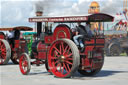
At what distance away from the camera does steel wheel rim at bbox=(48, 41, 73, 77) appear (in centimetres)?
1010

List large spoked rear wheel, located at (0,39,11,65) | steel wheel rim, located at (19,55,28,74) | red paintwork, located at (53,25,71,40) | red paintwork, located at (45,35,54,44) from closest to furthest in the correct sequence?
red paintwork, located at (53,25,71,40)
red paintwork, located at (45,35,54,44)
steel wheel rim, located at (19,55,28,74)
large spoked rear wheel, located at (0,39,11,65)

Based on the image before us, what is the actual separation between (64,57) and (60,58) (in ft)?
0.61

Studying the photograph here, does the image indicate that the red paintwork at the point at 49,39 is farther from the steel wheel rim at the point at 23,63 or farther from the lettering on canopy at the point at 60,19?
the steel wheel rim at the point at 23,63

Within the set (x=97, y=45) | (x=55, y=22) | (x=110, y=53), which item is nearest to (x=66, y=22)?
(x=55, y=22)

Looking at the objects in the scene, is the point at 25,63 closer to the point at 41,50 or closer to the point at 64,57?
the point at 41,50

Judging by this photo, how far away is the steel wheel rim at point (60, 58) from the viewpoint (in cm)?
1010

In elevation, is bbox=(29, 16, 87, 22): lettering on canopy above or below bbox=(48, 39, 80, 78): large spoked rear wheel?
above

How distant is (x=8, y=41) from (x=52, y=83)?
8211mm

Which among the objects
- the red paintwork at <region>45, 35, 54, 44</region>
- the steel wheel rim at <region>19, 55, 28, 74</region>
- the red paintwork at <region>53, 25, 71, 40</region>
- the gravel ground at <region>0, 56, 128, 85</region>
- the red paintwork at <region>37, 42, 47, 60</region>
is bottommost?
the gravel ground at <region>0, 56, 128, 85</region>

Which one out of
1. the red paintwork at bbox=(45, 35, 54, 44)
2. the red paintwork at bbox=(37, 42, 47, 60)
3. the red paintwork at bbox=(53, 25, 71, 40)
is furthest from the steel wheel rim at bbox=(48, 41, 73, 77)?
the red paintwork at bbox=(37, 42, 47, 60)

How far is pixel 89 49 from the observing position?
33.7 feet

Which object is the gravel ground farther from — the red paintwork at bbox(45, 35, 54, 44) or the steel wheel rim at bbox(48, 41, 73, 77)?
the red paintwork at bbox(45, 35, 54, 44)

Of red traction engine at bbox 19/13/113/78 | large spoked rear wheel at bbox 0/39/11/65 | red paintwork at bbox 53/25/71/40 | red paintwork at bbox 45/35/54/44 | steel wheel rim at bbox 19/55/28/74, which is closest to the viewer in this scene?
red traction engine at bbox 19/13/113/78

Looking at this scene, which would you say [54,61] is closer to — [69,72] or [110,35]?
[69,72]
